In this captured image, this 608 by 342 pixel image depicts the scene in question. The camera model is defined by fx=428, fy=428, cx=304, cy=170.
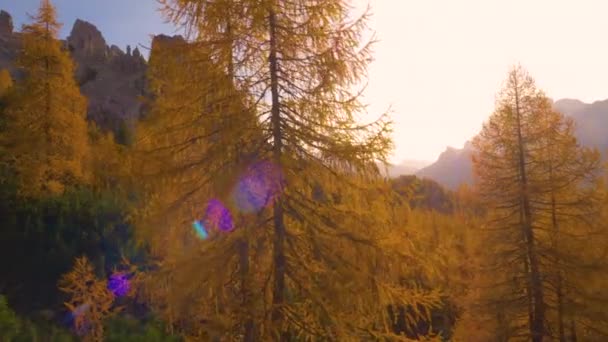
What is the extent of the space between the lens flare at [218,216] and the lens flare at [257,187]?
0.37 meters

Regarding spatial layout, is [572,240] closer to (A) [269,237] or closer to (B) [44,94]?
(A) [269,237]

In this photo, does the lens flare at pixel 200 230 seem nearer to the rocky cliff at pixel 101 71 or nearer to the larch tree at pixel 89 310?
the larch tree at pixel 89 310

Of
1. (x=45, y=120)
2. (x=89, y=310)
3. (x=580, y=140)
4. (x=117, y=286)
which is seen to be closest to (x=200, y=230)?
(x=89, y=310)

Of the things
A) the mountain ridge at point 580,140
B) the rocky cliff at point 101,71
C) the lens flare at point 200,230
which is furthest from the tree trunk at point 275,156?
the mountain ridge at point 580,140

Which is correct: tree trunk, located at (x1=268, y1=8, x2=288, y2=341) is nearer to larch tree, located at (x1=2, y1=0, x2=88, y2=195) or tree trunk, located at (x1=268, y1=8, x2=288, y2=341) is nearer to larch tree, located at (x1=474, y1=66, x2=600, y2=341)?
larch tree, located at (x1=474, y1=66, x2=600, y2=341)

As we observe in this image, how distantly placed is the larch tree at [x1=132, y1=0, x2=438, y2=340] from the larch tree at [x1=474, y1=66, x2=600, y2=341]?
8.91 m

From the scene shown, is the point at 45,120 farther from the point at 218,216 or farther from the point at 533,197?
the point at 533,197

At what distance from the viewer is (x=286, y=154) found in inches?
239

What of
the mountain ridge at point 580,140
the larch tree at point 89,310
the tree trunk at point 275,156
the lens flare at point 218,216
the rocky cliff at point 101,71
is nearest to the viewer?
the tree trunk at point 275,156

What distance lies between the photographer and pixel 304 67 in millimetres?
6254

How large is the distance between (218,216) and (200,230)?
59 cm

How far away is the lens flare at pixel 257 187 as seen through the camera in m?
5.90

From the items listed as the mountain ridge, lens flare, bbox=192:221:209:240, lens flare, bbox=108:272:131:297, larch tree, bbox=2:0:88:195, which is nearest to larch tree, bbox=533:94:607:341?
lens flare, bbox=192:221:209:240

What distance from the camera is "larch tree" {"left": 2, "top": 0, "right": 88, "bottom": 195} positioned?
54.1 feet
